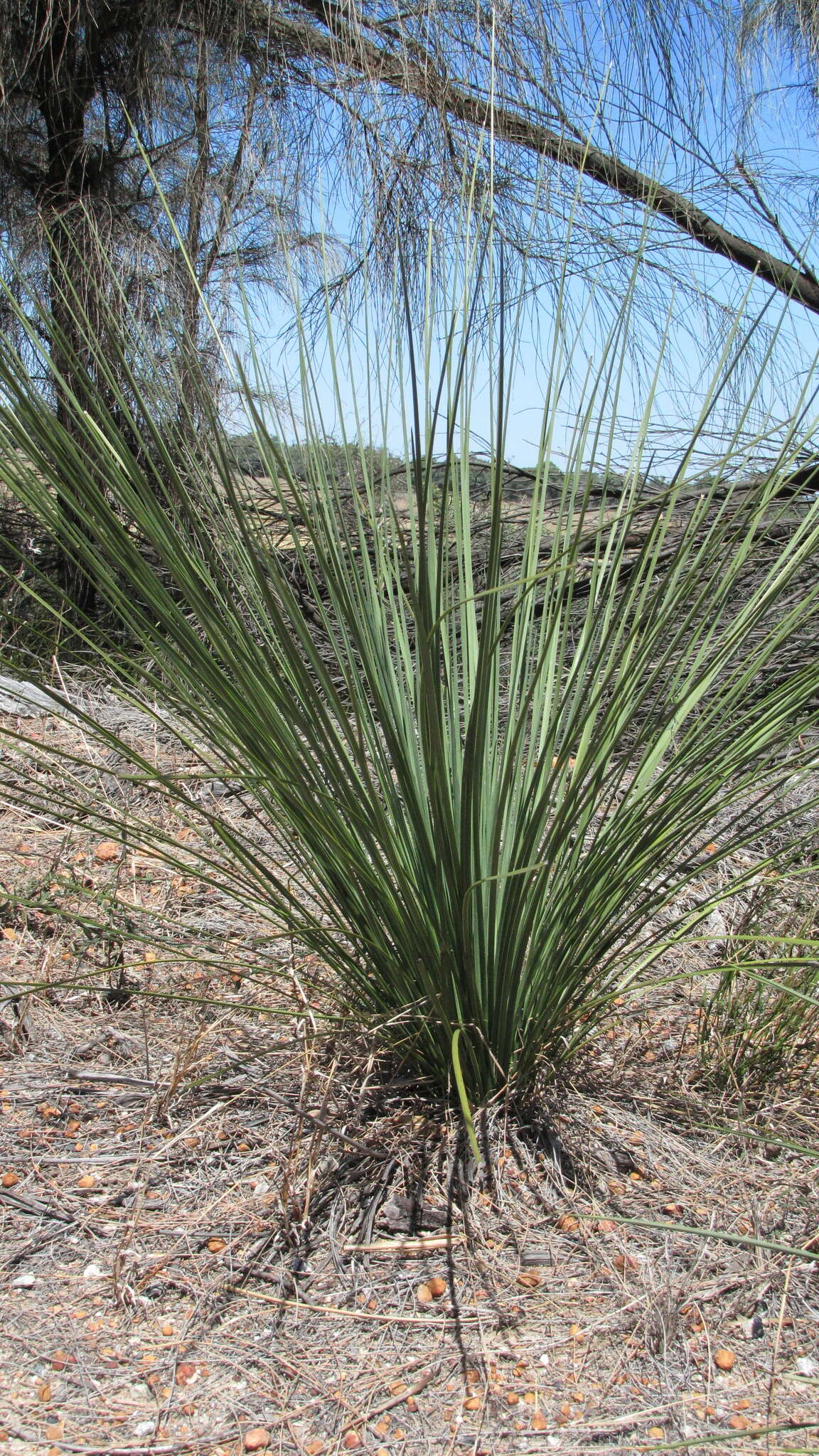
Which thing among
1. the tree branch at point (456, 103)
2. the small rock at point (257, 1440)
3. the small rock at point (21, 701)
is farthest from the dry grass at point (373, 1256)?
the tree branch at point (456, 103)

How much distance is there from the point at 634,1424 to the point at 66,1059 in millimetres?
1015

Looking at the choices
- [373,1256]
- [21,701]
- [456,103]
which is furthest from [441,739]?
[21,701]

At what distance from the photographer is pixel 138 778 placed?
1.05 meters

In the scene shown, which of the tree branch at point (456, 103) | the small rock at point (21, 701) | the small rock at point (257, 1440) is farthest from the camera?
the small rock at point (21, 701)

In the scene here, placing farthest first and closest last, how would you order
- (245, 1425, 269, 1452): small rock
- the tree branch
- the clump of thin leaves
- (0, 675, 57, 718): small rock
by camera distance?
(0, 675, 57, 718): small rock → the tree branch → the clump of thin leaves → (245, 1425, 269, 1452): small rock

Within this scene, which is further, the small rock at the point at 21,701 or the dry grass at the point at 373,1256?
the small rock at the point at 21,701

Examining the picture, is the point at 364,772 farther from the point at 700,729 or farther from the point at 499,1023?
the point at 700,729

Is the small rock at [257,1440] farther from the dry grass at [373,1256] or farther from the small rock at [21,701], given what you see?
the small rock at [21,701]

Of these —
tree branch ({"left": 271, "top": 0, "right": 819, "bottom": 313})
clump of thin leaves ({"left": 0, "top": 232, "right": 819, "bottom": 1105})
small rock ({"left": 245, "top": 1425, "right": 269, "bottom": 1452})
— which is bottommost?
small rock ({"left": 245, "top": 1425, "right": 269, "bottom": 1452})

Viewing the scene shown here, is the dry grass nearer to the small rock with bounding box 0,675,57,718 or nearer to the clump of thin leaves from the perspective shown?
the clump of thin leaves

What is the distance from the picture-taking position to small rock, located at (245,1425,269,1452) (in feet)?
3.22

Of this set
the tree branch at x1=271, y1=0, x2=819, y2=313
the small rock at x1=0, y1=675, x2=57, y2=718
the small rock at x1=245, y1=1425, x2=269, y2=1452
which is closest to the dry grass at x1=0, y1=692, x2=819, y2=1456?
the small rock at x1=245, y1=1425, x2=269, y2=1452

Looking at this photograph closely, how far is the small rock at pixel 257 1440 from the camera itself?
0.98 m

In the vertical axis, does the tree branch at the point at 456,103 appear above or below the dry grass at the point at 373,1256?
above
